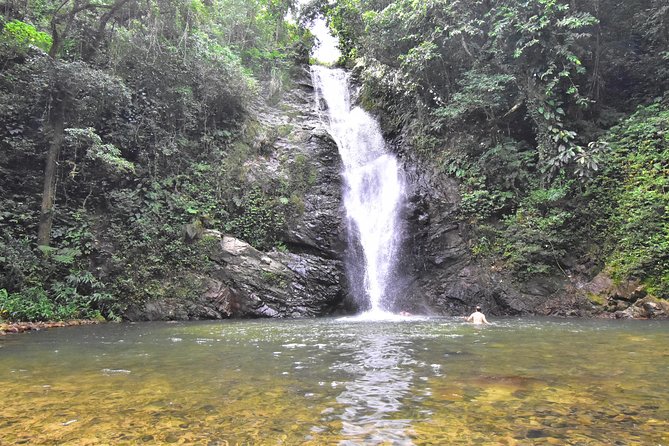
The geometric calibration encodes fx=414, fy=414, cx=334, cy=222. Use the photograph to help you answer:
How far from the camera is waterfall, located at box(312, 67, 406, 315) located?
47.9ft

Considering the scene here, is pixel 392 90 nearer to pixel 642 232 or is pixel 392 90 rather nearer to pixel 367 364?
pixel 642 232

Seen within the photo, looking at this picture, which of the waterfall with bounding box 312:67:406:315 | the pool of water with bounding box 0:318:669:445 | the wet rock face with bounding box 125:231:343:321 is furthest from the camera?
the waterfall with bounding box 312:67:406:315

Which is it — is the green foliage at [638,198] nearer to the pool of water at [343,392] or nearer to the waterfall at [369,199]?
the pool of water at [343,392]

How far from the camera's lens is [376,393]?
3895 millimetres

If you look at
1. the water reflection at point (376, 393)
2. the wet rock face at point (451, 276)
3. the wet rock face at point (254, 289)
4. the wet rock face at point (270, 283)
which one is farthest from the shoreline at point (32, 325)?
the wet rock face at point (451, 276)

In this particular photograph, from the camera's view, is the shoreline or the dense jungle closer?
the shoreline

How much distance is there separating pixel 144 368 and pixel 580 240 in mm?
12643

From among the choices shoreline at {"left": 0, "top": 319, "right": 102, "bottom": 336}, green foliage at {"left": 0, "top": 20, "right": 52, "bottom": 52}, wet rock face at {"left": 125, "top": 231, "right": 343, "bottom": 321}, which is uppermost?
green foliage at {"left": 0, "top": 20, "right": 52, "bottom": 52}

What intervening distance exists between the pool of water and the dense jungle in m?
5.53

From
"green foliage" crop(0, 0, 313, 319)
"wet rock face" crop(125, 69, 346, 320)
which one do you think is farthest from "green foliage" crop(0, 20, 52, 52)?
"wet rock face" crop(125, 69, 346, 320)

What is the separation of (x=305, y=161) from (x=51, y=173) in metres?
8.78

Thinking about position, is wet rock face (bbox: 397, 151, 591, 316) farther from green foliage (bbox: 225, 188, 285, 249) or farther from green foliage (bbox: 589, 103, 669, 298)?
green foliage (bbox: 225, 188, 285, 249)

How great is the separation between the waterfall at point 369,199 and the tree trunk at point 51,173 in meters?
9.53

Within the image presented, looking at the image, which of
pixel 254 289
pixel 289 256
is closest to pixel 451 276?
pixel 289 256
